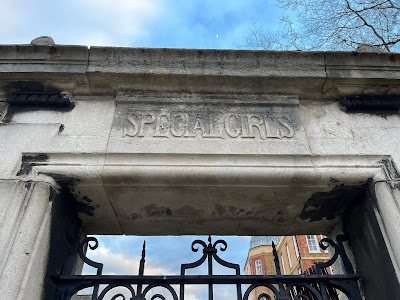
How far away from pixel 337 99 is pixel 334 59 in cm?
29

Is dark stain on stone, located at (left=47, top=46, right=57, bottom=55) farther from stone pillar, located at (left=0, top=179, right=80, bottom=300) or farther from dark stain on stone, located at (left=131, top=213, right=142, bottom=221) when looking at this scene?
dark stain on stone, located at (left=131, top=213, right=142, bottom=221)

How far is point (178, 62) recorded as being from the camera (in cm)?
220

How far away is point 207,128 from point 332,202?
3.13 ft

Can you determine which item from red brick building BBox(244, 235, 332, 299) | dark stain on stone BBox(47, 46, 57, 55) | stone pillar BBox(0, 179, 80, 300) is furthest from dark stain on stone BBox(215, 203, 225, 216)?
red brick building BBox(244, 235, 332, 299)

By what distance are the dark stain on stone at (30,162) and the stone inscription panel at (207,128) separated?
1.29 ft

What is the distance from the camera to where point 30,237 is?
159 cm

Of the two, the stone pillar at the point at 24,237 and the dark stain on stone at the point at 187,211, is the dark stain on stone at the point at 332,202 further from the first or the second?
the stone pillar at the point at 24,237

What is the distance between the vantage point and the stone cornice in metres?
2.15

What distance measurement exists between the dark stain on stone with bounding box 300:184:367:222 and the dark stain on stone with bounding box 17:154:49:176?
5.51ft

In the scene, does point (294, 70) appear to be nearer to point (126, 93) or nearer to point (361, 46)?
point (361, 46)

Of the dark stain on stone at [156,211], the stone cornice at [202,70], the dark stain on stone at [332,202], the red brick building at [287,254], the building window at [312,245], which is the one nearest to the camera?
the dark stain on stone at [332,202]

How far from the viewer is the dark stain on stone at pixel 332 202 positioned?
75.1 inches

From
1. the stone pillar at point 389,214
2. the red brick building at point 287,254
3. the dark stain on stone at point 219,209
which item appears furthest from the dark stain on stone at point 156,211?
the red brick building at point 287,254

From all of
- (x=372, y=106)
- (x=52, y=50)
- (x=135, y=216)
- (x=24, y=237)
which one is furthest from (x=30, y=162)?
(x=372, y=106)
